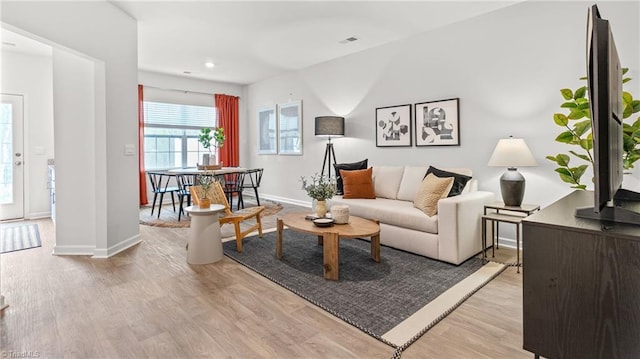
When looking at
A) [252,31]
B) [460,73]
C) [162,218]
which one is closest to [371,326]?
[460,73]

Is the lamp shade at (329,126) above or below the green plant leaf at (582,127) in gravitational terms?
above

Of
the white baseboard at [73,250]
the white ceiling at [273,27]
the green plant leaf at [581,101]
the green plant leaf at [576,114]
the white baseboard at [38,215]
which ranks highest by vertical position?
the white ceiling at [273,27]

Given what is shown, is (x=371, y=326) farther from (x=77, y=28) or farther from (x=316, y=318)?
(x=77, y=28)

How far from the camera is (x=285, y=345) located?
1843 mm

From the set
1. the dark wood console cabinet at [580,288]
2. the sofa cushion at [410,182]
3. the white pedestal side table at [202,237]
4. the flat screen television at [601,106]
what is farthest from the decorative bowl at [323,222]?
the flat screen television at [601,106]

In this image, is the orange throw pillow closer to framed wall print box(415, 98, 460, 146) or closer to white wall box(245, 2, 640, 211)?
white wall box(245, 2, 640, 211)

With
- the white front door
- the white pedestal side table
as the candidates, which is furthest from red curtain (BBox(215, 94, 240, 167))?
the white pedestal side table

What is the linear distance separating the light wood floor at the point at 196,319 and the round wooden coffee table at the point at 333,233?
435 millimetres

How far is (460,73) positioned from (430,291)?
2.78 metres

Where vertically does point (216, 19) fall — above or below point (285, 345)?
above

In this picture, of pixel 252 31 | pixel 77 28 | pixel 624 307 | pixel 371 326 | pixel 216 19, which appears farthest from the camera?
pixel 252 31

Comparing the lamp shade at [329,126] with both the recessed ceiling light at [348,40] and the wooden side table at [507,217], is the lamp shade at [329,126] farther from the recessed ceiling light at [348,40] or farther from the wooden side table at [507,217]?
the wooden side table at [507,217]

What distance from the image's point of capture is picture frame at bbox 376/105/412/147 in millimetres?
4609

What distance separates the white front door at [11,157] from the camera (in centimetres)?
507
